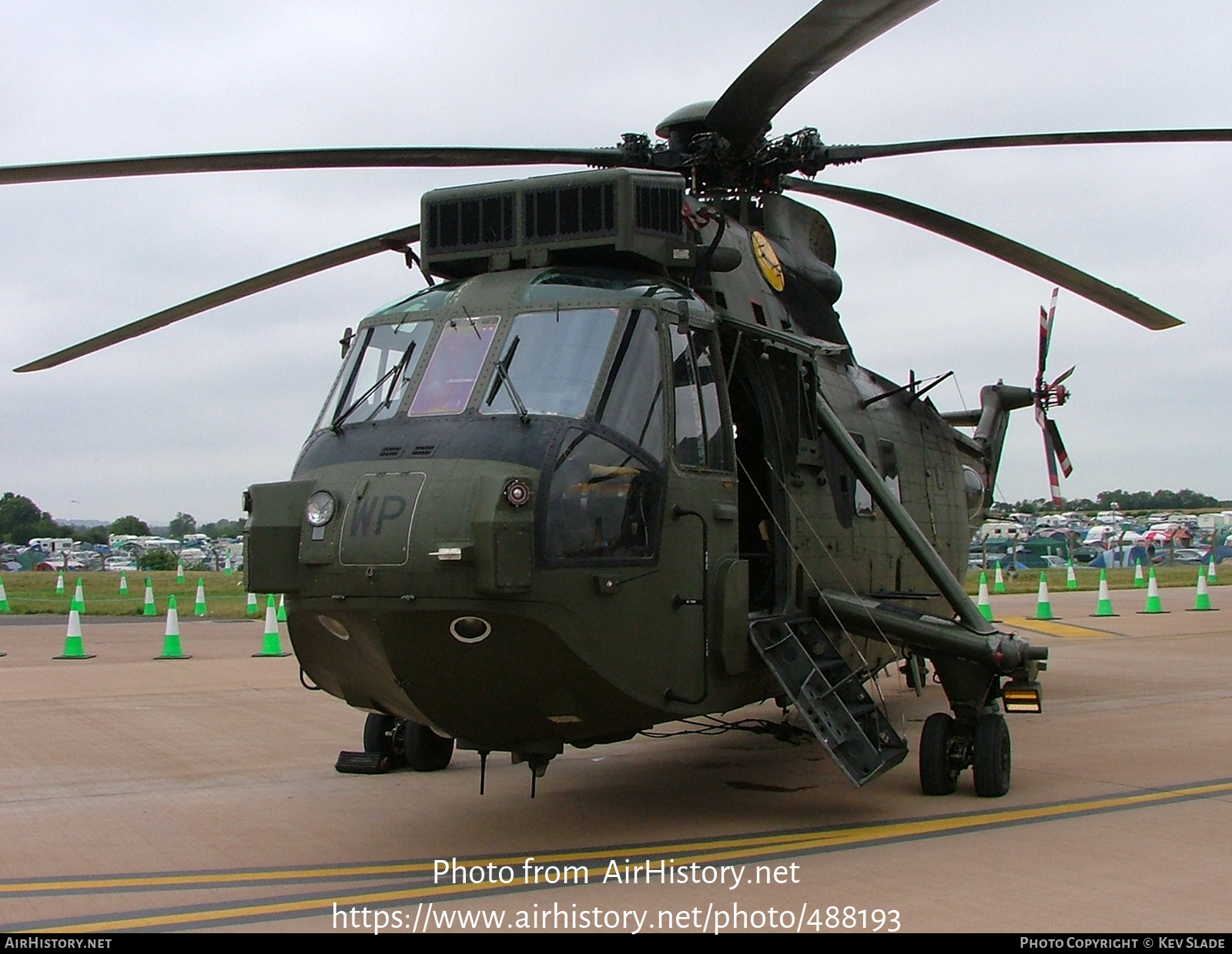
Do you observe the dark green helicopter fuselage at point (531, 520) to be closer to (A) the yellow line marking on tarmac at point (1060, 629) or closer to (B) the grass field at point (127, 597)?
(B) the grass field at point (127, 597)

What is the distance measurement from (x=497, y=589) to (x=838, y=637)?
3520 millimetres

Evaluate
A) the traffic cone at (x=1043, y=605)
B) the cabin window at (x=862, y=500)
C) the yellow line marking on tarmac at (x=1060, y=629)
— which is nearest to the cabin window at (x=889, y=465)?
the cabin window at (x=862, y=500)

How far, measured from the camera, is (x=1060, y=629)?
21.0m

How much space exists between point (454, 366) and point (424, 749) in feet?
11.6

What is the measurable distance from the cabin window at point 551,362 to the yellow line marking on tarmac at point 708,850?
2.33m

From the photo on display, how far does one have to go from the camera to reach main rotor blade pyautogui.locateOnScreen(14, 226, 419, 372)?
8.88m

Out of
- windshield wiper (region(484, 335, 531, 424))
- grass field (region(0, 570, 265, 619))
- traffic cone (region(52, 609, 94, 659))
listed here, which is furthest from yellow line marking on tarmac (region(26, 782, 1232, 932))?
grass field (region(0, 570, 265, 619))

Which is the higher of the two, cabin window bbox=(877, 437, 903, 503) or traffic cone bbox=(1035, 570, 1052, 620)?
cabin window bbox=(877, 437, 903, 503)

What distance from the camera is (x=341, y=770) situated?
9.37 meters

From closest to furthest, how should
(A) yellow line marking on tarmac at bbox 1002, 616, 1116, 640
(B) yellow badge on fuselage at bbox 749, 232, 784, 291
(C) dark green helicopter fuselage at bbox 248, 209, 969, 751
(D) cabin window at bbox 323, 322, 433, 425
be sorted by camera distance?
(C) dark green helicopter fuselage at bbox 248, 209, 969, 751 < (D) cabin window at bbox 323, 322, 433, 425 < (B) yellow badge on fuselage at bbox 749, 232, 784, 291 < (A) yellow line marking on tarmac at bbox 1002, 616, 1116, 640

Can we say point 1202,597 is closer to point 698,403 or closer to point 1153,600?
point 1153,600

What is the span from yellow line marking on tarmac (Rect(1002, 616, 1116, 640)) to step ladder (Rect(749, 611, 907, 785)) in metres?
13.4

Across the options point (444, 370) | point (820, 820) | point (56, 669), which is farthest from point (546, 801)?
point (56, 669)

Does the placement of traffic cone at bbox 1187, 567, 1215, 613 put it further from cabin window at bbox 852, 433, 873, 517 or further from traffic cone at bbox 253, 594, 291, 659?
cabin window at bbox 852, 433, 873, 517
